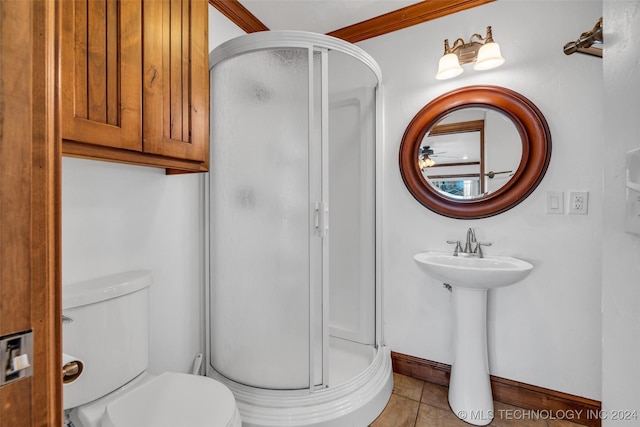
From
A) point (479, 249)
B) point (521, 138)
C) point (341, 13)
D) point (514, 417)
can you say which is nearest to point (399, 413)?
point (514, 417)

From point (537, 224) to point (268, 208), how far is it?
1472mm

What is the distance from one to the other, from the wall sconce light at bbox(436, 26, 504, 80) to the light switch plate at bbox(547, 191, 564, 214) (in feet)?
2.54

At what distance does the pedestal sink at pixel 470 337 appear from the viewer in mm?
1504

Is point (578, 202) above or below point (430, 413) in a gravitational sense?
above

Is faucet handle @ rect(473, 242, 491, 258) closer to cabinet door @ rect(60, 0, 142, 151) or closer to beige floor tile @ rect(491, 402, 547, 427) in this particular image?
beige floor tile @ rect(491, 402, 547, 427)

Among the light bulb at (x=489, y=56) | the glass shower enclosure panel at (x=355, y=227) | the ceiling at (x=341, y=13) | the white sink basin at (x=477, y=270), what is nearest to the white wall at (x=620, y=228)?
the white sink basin at (x=477, y=270)

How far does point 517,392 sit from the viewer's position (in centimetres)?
164

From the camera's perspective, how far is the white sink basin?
1.42m

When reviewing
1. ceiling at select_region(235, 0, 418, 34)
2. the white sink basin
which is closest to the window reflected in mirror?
the white sink basin

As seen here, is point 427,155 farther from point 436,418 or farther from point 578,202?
point 436,418

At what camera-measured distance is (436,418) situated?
1537 millimetres

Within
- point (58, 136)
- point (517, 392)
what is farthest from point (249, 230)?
point (517, 392)

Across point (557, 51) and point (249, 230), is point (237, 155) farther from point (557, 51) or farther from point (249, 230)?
point (557, 51)

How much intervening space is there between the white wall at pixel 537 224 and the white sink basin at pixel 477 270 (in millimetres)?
115
